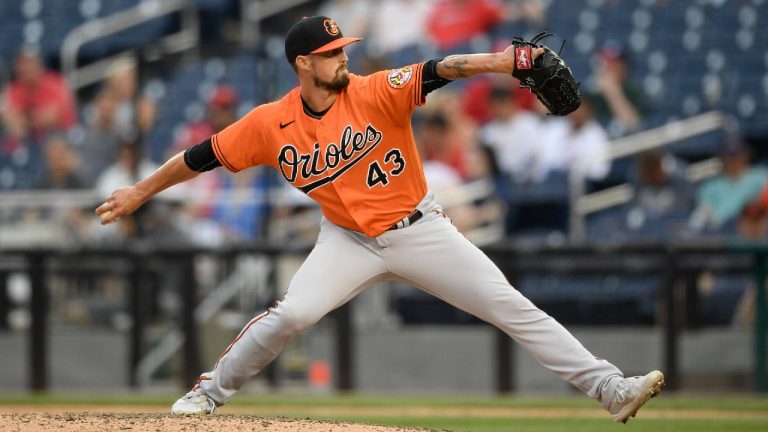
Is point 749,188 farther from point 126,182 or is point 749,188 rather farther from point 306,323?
point 306,323

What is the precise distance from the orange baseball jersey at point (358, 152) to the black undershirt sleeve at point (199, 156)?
28 centimetres

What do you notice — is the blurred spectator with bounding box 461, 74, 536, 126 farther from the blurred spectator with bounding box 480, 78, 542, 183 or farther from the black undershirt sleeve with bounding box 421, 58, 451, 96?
the black undershirt sleeve with bounding box 421, 58, 451, 96

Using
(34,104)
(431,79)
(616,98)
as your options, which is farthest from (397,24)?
(431,79)

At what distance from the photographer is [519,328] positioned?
514 cm

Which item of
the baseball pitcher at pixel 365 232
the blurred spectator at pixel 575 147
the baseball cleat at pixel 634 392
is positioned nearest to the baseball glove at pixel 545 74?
the baseball pitcher at pixel 365 232

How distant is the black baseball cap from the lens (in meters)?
5.17

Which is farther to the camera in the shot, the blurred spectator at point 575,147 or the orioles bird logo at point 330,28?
the blurred spectator at point 575,147

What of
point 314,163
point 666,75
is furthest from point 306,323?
point 666,75

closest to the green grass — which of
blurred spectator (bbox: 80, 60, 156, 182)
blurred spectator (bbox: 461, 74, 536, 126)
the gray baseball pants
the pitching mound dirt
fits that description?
the gray baseball pants

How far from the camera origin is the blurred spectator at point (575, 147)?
11.0m

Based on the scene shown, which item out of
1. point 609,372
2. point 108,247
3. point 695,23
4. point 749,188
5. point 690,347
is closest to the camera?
point 609,372

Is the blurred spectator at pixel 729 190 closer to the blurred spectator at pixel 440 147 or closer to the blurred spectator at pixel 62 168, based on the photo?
the blurred spectator at pixel 440 147

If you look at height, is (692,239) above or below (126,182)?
below

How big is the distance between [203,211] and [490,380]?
3314 millimetres
